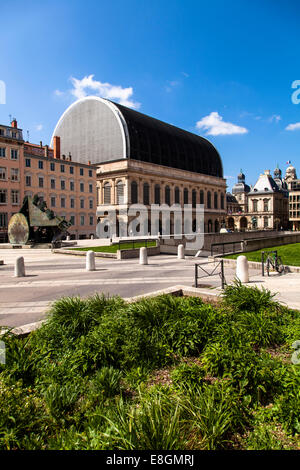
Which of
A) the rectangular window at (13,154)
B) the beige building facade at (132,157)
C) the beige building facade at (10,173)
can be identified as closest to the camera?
the beige building facade at (10,173)

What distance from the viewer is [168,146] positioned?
8775 cm

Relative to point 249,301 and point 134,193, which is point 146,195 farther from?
point 249,301

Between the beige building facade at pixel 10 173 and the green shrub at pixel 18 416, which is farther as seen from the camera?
the beige building facade at pixel 10 173

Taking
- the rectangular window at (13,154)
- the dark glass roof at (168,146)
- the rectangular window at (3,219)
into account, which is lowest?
the rectangular window at (3,219)

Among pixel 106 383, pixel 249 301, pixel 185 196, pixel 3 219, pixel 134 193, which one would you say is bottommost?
pixel 106 383

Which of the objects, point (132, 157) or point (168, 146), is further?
point (168, 146)

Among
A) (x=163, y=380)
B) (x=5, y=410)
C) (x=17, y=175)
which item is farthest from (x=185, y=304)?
(x=17, y=175)

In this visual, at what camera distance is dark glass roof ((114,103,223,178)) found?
7750cm

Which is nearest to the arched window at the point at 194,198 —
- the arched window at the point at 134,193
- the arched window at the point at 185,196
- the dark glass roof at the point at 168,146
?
the arched window at the point at 185,196

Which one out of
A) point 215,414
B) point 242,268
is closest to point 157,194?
point 242,268

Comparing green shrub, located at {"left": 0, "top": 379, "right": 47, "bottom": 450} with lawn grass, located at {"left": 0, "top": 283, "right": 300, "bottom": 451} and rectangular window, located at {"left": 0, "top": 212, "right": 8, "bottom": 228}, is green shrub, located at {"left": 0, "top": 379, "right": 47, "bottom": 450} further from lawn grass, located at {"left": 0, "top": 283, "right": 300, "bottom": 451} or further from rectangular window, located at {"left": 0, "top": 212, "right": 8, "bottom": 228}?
rectangular window, located at {"left": 0, "top": 212, "right": 8, "bottom": 228}

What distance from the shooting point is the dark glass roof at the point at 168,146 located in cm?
7750

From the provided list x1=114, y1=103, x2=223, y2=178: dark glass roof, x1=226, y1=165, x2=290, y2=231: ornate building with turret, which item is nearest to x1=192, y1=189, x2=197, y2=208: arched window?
x1=114, y1=103, x2=223, y2=178: dark glass roof

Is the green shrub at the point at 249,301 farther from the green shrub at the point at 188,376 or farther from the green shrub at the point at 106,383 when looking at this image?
the green shrub at the point at 106,383
